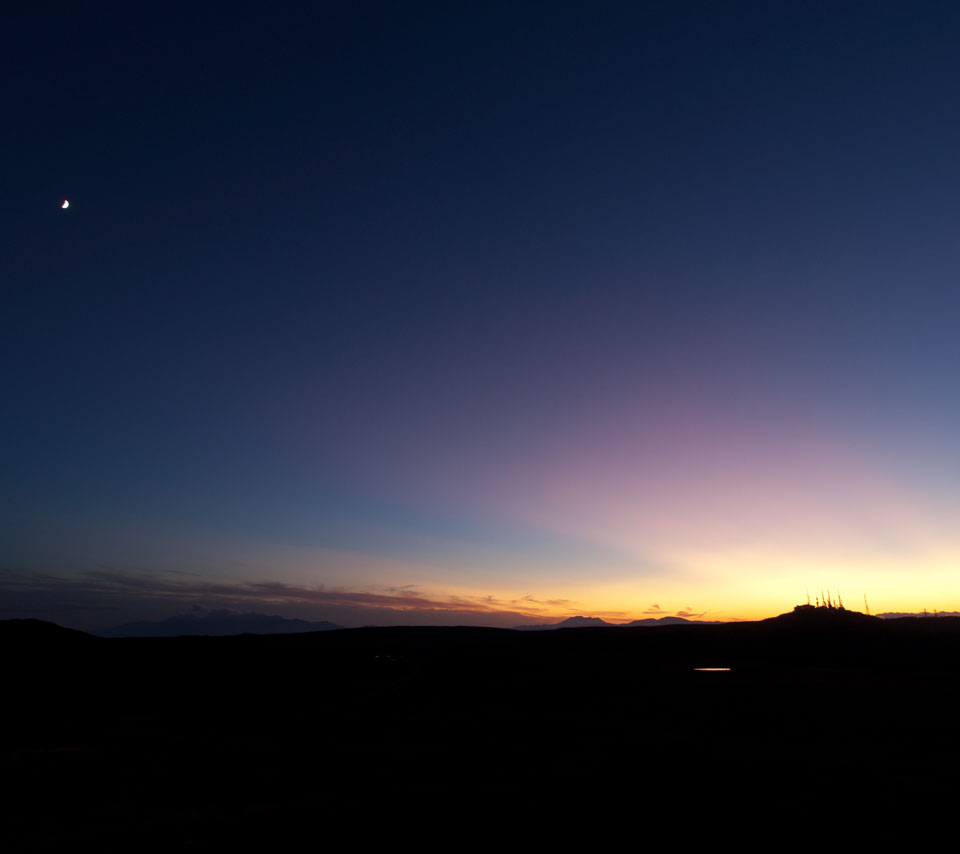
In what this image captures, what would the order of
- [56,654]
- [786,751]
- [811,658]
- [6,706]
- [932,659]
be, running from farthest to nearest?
[56,654] → [811,658] → [932,659] → [6,706] → [786,751]

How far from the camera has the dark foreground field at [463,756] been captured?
11.7 m

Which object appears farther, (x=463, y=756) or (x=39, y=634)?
(x=39, y=634)

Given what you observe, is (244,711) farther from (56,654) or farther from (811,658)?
(811,658)

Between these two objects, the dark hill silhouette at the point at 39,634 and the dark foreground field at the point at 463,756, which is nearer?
the dark foreground field at the point at 463,756

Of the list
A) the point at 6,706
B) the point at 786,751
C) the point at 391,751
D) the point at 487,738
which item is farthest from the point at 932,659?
the point at 6,706

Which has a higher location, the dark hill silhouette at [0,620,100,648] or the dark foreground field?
the dark foreground field

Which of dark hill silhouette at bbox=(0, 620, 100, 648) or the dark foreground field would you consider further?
dark hill silhouette at bbox=(0, 620, 100, 648)

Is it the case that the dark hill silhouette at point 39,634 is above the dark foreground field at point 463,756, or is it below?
below

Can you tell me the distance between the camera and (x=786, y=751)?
1730cm

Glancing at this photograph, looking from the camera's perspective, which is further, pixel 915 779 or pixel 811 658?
pixel 811 658

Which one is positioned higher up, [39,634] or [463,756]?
[463,756]

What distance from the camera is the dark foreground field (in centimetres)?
1173

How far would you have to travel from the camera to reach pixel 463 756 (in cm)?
1722

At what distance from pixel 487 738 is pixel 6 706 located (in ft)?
91.9
